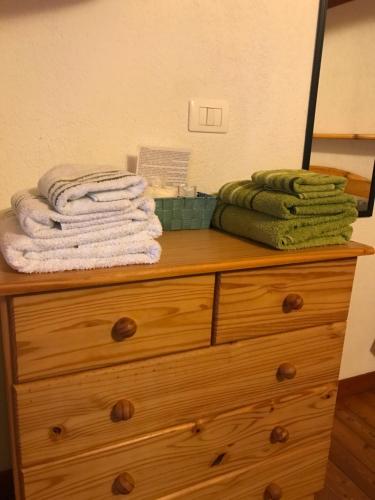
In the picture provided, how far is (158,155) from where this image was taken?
44.9 inches

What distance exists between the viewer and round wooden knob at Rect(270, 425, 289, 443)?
1.07 meters

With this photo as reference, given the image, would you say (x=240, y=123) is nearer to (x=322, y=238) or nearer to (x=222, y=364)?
(x=322, y=238)

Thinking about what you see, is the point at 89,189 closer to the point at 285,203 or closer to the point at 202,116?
the point at 285,203

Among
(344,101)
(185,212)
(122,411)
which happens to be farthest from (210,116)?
(122,411)

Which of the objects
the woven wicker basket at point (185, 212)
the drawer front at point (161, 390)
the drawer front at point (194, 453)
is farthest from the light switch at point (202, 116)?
the drawer front at point (194, 453)

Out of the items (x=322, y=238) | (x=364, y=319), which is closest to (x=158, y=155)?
(x=322, y=238)

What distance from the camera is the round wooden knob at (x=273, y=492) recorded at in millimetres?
1113

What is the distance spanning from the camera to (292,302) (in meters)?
0.98

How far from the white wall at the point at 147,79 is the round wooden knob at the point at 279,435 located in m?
0.70

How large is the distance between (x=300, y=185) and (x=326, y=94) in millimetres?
624

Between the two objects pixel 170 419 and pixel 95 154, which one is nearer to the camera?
pixel 170 419

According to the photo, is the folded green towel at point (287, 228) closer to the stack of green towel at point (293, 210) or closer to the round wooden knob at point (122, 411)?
the stack of green towel at point (293, 210)

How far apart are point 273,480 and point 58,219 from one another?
0.88 m

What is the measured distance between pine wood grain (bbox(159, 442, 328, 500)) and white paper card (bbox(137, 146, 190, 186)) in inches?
30.3
